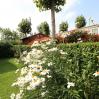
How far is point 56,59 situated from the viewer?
6.88 m

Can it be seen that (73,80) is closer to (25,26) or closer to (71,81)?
(71,81)

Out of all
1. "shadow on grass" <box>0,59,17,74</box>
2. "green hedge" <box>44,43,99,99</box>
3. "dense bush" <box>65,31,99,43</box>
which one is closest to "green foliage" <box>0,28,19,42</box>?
"dense bush" <box>65,31,99,43</box>

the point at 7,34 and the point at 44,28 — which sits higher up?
the point at 44,28

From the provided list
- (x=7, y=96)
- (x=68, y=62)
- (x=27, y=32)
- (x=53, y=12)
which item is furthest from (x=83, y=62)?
(x=27, y=32)

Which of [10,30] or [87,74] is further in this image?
[10,30]

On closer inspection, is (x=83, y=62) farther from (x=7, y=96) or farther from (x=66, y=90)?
(x=7, y=96)

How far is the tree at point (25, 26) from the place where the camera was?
51406 millimetres

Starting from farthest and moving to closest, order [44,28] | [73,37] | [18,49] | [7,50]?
1. [44,28]
2. [7,50]
3. [18,49]
4. [73,37]

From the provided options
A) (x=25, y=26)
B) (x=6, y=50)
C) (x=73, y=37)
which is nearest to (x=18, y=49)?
(x=6, y=50)

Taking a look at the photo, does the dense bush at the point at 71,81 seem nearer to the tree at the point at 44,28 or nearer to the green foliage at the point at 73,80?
the green foliage at the point at 73,80

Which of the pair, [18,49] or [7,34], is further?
[7,34]

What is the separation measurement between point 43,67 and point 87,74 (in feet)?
2.72

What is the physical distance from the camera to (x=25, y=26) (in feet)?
169

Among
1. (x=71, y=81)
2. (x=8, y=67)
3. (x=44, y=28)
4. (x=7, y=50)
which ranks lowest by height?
(x=8, y=67)
